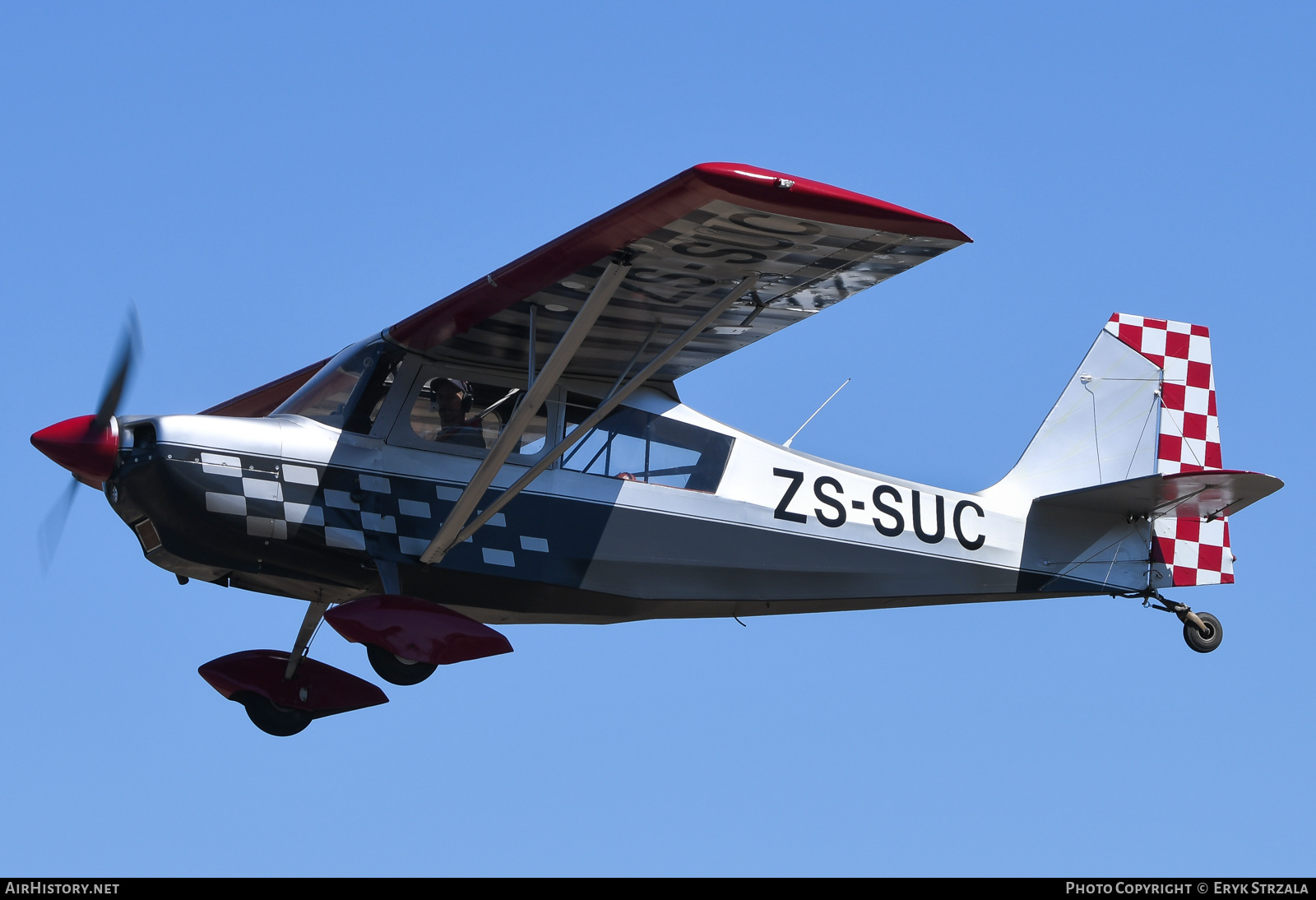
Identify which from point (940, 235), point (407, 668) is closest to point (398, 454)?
point (407, 668)

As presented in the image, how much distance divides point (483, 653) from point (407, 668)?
708mm

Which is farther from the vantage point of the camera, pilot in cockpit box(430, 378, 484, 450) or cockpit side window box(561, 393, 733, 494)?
cockpit side window box(561, 393, 733, 494)

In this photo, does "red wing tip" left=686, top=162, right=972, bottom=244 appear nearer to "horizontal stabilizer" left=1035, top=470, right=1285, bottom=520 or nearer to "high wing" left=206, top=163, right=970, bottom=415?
"high wing" left=206, top=163, right=970, bottom=415

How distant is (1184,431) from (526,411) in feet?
17.6

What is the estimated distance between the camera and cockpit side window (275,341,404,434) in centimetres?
984

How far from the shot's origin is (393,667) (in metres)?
9.52

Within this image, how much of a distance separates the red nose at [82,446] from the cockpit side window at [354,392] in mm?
1146

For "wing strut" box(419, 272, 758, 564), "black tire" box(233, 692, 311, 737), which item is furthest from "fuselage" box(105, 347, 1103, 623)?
"black tire" box(233, 692, 311, 737)

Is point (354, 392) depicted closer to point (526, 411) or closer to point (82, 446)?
point (526, 411)

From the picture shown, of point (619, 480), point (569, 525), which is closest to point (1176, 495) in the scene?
point (619, 480)

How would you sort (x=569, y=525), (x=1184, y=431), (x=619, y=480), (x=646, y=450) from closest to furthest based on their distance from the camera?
(x=569, y=525) → (x=619, y=480) → (x=646, y=450) → (x=1184, y=431)

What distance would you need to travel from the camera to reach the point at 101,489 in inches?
376

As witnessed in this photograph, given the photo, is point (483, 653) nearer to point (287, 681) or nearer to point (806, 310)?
point (287, 681)

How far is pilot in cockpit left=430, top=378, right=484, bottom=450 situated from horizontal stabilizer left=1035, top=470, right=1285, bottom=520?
415cm
